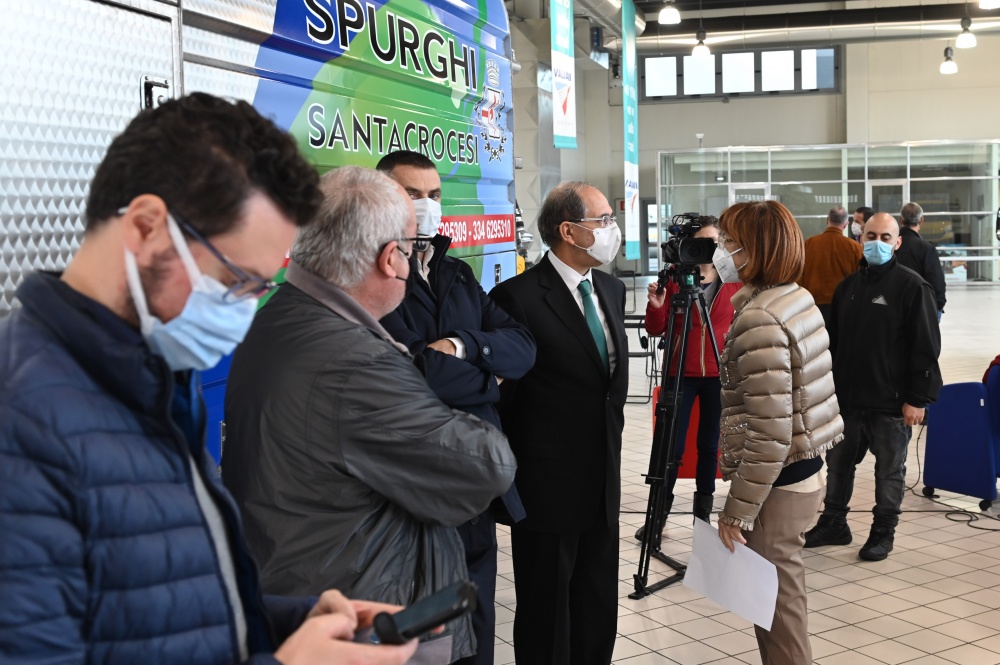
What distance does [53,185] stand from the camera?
2.10m

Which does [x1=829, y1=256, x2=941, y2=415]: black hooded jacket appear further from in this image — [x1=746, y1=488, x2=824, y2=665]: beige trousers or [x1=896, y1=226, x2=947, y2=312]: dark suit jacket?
[x1=896, y1=226, x2=947, y2=312]: dark suit jacket

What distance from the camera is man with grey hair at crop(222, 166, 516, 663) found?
1.84 metres

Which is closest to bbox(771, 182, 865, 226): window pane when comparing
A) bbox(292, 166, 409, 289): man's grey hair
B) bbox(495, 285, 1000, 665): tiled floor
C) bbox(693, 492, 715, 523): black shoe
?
bbox(495, 285, 1000, 665): tiled floor

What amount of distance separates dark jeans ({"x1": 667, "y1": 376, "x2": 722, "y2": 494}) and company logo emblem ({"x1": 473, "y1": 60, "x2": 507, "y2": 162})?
67.6 inches

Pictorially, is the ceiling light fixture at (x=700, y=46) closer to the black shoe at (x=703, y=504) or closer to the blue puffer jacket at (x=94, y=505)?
the black shoe at (x=703, y=504)

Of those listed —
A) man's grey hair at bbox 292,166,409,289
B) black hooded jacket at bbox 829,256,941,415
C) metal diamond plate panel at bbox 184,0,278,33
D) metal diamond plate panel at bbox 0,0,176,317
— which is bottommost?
black hooded jacket at bbox 829,256,941,415

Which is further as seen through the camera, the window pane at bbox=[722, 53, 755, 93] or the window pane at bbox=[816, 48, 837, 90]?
the window pane at bbox=[722, 53, 755, 93]

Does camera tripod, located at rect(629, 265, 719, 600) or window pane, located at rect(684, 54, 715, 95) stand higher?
window pane, located at rect(684, 54, 715, 95)

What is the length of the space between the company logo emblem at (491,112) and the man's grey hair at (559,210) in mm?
1164

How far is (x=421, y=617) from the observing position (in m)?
1.30

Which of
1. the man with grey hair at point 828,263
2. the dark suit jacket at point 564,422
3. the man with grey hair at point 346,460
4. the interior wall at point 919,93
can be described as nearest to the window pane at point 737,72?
the interior wall at point 919,93

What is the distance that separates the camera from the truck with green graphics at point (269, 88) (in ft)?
6.65

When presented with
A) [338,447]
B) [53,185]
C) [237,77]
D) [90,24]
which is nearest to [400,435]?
[338,447]

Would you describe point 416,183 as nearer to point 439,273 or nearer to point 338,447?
point 439,273
